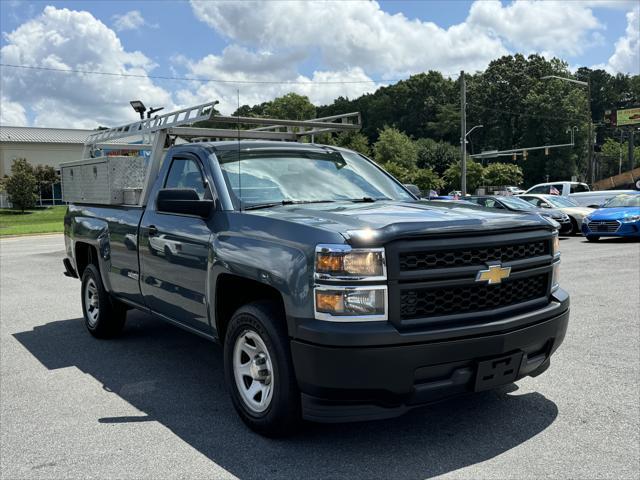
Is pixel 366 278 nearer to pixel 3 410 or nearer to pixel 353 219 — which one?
pixel 353 219

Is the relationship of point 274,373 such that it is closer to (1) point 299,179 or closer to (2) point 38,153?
(1) point 299,179

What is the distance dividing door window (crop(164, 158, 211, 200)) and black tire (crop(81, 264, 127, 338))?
1788mm

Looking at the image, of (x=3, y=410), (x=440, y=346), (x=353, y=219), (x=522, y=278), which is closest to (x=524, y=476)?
(x=440, y=346)

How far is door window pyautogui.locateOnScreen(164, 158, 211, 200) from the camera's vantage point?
483 cm

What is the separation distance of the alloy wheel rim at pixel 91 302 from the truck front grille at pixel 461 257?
14.1 ft

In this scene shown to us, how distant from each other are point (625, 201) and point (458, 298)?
16905 mm

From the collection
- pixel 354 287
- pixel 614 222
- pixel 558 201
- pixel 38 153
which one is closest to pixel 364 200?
pixel 354 287

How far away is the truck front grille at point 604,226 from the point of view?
16797 mm

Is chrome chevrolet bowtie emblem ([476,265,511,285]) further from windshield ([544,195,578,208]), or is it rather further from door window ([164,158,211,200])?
windshield ([544,195,578,208])

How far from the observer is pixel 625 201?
1812cm

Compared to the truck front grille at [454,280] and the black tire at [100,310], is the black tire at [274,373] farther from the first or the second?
the black tire at [100,310]

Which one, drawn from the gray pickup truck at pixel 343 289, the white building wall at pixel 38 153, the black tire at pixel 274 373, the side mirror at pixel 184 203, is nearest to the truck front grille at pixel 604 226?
the gray pickup truck at pixel 343 289

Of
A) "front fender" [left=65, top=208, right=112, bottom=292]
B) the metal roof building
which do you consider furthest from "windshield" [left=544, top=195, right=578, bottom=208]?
the metal roof building

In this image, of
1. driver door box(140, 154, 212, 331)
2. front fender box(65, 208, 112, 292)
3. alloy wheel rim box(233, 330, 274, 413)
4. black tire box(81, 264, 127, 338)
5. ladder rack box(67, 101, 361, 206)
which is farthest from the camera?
black tire box(81, 264, 127, 338)
